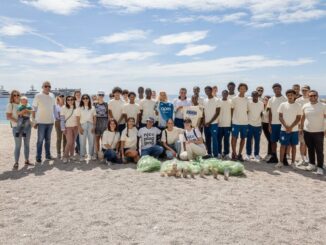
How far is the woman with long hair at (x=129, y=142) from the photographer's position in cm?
927

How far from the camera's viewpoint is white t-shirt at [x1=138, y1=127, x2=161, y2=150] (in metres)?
9.35

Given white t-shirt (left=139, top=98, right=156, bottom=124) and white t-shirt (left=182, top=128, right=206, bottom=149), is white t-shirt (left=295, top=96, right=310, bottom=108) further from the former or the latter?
white t-shirt (left=139, top=98, right=156, bottom=124)

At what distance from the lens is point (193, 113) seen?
31.4 feet

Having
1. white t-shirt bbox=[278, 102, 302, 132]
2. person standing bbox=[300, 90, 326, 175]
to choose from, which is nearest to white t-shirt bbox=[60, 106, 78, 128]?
white t-shirt bbox=[278, 102, 302, 132]

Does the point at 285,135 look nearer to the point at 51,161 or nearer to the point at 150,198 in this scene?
the point at 150,198

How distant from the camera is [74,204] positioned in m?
5.75

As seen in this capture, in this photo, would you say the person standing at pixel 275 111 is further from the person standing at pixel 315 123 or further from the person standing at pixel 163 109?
the person standing at pixel 163 109

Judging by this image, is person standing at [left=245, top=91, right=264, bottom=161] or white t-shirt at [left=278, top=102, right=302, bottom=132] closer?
white t-shirt at [left=278, top=102, right=302, bottom=132]

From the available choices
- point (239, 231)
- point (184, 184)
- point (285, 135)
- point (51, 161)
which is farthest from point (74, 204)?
point (285, 135)

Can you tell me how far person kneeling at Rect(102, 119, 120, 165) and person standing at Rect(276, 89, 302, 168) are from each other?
4.51 meters

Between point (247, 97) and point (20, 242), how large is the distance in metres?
7.22

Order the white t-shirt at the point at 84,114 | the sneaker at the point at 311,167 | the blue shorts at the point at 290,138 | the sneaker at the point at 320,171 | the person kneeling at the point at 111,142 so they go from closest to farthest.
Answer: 1. the sneaker at the point at 320,171
2. the sneaker at the point at 311,167
3. the blue shorts at the point at 290,138
4. the person kneeling at the point at 111,142
5. the white t-shirt at the point at 84,114

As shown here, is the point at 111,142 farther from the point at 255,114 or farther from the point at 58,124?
the point at 255,114

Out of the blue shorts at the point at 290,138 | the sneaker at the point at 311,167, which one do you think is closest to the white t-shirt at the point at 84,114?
the blue shorts at the point at 290,138
